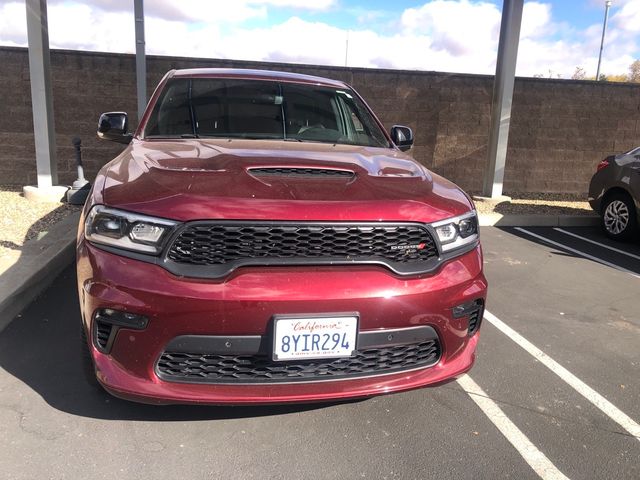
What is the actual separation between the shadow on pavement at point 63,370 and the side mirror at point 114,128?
4.23 feet

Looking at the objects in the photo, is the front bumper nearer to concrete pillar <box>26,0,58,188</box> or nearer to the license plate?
the license plate

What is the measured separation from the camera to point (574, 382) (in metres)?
3.25

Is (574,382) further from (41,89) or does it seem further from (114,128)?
(41,89)

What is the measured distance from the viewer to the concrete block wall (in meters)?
8.81

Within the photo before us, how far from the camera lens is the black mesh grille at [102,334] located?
2.21m

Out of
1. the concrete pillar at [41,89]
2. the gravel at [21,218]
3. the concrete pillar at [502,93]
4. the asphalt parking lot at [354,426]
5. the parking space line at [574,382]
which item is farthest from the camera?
the concrete pillar at [502,93]

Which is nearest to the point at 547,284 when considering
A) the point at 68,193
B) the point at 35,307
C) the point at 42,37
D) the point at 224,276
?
the point at 224,276

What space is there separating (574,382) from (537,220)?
550 cm

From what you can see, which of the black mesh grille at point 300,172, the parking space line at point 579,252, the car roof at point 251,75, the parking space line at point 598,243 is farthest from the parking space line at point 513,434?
the parking space line at point 598,243

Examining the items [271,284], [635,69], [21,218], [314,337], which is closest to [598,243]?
[314,337]

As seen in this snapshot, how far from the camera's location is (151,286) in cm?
211

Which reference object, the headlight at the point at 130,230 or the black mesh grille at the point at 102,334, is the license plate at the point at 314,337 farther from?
the black mesh grille at the point at 102,334

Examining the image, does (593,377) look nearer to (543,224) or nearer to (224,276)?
(224,276)

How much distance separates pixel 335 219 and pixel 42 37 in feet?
22.2
